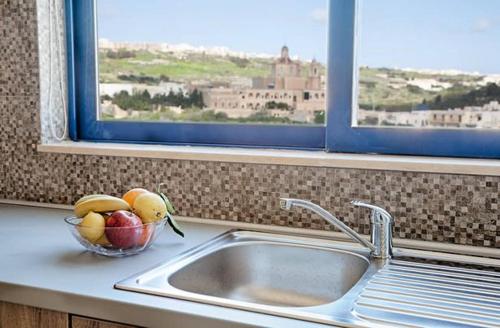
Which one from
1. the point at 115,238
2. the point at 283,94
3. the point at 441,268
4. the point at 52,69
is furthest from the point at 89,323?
the point at 52,69

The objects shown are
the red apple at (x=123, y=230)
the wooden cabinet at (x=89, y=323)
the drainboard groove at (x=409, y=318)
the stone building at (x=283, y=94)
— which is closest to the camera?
the drainboard groove at (x=409, y=318)

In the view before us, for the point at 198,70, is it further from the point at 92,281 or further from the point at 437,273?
the point at 437,273

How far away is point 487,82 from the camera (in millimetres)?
1489

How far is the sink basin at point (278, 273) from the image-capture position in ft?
4.48

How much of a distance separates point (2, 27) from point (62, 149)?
463mm

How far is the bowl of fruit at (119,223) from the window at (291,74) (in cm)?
47

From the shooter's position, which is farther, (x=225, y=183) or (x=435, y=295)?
(x=225, y=183)

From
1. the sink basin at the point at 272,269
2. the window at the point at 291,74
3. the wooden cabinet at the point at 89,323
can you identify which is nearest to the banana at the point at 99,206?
the sink basin at the point at 272,269

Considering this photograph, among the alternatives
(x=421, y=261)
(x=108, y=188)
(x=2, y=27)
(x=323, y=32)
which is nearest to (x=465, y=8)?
(x=323, y=32)

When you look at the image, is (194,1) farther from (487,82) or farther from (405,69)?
(487,82)

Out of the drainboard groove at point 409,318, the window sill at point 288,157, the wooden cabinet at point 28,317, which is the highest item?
the window sill at point 288,157

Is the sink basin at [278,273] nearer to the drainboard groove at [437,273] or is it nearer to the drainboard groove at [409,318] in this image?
the drainboard groove at [437,273]

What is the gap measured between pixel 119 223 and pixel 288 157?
489 mm

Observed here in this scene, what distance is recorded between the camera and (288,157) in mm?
1535
